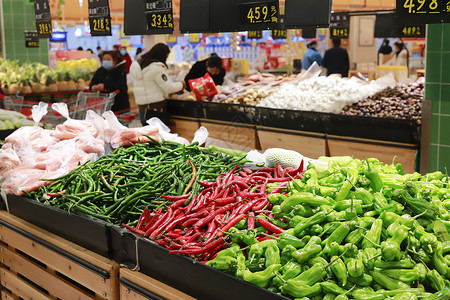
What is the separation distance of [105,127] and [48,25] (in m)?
3.61

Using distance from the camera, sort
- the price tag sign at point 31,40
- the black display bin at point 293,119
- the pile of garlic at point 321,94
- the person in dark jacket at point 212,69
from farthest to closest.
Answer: the price tag sign at point 31,40 → the person in dark jacket at point 212,69 → the pile of garlic at point 321,94 → the black display bin at point 293,119

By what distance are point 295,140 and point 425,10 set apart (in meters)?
2.97

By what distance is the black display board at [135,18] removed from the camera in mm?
5523

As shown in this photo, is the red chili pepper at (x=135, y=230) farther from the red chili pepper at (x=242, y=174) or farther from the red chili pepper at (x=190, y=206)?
the red chili pepper at (x=242, y=174)

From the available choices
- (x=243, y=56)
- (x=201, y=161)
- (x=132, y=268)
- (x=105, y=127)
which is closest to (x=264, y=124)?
(x=105, y=127)

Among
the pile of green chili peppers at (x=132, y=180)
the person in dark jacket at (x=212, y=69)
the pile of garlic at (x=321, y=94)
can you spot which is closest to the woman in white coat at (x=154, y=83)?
the person in dark jacket at (x=212, y=69)

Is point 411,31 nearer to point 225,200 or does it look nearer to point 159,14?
point 159,14

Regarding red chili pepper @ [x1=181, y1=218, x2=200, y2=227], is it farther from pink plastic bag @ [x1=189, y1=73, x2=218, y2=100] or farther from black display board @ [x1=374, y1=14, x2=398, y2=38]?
black display board @ [x1=374, y1=14, x2=398, y2=38]

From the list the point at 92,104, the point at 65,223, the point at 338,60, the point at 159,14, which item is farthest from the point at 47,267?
the point at 338,60

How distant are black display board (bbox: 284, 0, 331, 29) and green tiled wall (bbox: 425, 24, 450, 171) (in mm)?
1742

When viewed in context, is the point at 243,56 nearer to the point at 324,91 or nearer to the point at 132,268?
the point at 324,91

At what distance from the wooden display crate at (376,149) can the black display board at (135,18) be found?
2.40m

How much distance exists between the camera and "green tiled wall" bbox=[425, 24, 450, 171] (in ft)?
17.3

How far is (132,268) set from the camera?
277cm
